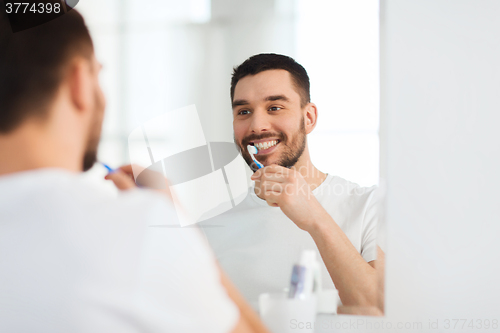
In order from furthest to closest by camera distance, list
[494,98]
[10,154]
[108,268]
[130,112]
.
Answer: [130,112] < [494,98] < [10,154] < [108,268]

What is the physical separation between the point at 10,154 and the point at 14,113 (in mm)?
80

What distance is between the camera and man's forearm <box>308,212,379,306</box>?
86cm

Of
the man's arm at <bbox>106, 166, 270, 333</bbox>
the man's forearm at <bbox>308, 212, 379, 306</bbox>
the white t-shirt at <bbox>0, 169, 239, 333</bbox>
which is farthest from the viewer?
the man's forearm at <bbox>308, 212, 379, 306</bbox>

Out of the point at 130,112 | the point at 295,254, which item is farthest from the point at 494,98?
the point at 130,112

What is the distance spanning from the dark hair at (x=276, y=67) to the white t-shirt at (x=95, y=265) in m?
0.45

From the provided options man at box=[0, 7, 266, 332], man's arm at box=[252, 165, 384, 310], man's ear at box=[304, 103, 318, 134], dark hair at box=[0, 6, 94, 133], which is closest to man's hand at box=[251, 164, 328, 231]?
man's arm at box=[252, 165, 384, 310]

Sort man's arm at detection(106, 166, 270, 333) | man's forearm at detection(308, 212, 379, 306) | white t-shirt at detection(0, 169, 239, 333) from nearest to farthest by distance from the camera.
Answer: white t-shirt at detection(0, 169, 239, 333) < man's arm at detection(106, 166, 270, 333) < man's forearm at detection(308, 212, 379, 306)

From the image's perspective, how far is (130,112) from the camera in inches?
39.0

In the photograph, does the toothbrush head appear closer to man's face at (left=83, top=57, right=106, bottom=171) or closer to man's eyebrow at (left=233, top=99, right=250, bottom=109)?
man's eyebrow at (left=233, top=99, right=250, bottom=109)

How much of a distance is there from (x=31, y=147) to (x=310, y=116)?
0.55 meters

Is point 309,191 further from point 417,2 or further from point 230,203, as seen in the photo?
point 417,2

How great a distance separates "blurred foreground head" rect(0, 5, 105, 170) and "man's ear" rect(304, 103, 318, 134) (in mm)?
450

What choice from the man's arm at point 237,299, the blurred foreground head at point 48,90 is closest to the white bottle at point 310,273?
the man's arm at point 237,299

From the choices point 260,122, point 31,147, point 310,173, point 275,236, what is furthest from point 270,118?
point 31,147
